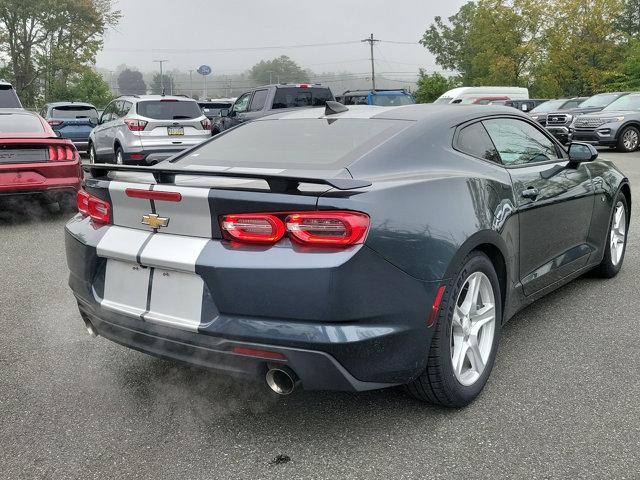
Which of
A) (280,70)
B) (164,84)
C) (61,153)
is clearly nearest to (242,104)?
(61,153)

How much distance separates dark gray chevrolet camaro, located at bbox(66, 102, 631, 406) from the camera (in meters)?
2.46

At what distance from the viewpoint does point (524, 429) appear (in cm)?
280

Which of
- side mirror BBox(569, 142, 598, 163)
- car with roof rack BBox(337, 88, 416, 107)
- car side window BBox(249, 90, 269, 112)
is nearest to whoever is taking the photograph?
side mirror BBox(569, 142, 598, 163)

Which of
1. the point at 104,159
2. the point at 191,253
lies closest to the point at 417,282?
the point at 191,253

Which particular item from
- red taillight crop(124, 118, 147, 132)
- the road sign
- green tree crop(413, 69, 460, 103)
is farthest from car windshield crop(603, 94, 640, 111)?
the road sign

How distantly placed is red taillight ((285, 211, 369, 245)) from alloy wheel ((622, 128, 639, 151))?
56.9 feet

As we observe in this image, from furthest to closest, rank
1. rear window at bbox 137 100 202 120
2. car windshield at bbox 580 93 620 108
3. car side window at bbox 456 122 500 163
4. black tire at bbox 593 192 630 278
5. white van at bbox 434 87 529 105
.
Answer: white van at bbox 434 87 529 105, car windshield at bbox 580 93 620 108, rear window at bbox 137 100 202 120, black tire at bbox 593 192 630 278, car side window at bbox 456 122 500 163

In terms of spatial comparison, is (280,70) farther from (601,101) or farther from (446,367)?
(446,367)

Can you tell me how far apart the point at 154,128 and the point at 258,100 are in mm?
3270

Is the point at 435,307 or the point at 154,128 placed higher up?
the point at 154,128

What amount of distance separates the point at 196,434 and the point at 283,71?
13563 cm

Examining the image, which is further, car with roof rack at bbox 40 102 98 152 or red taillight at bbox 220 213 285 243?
car with roof rack at bbox 40 102 98 152

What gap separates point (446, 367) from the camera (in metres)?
2.83

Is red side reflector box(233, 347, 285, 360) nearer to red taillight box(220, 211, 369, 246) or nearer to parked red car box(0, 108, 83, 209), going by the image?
red taillight box(220, 211, 369, 246)
